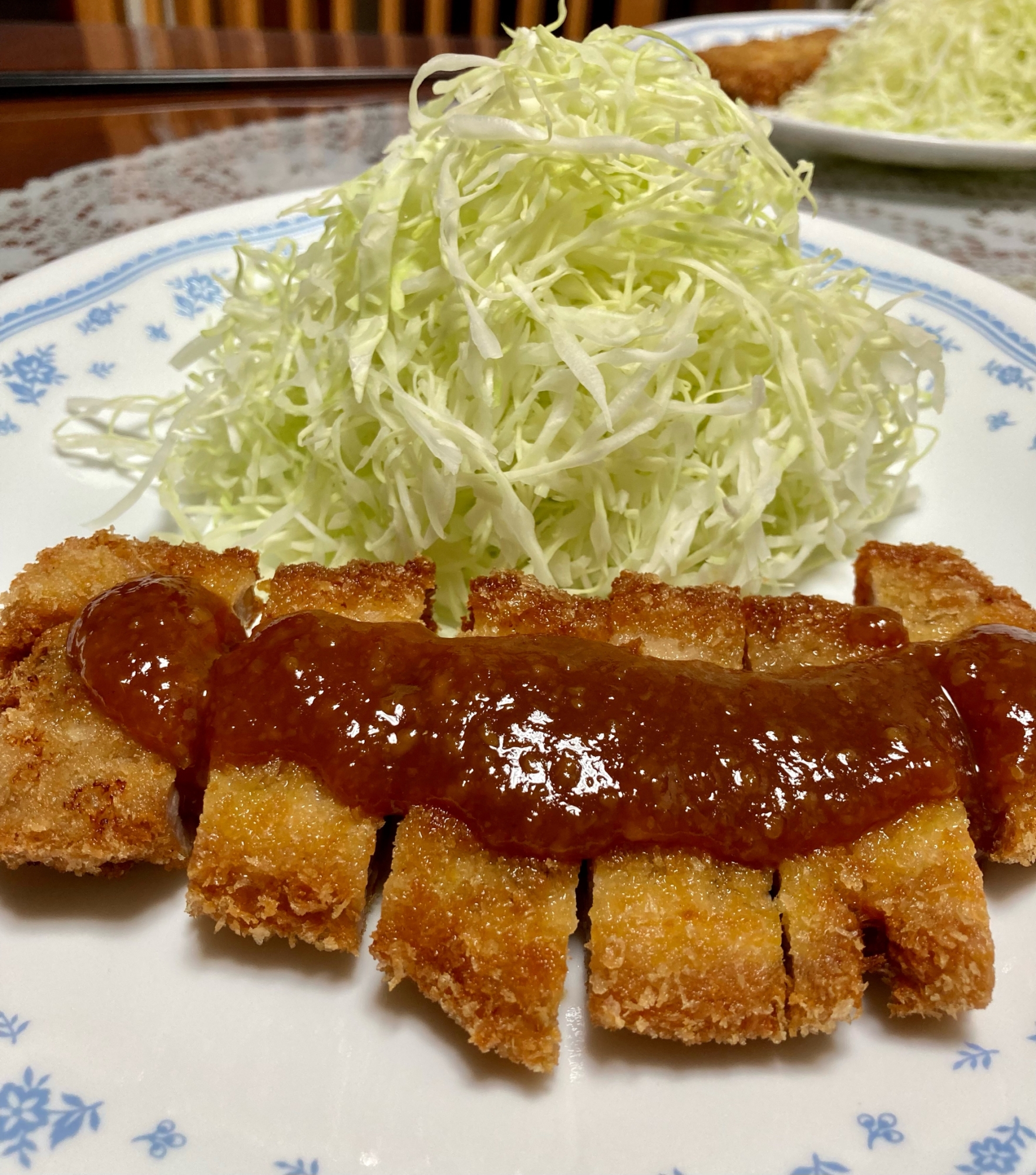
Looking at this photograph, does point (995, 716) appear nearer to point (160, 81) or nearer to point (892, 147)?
point (892, 147)

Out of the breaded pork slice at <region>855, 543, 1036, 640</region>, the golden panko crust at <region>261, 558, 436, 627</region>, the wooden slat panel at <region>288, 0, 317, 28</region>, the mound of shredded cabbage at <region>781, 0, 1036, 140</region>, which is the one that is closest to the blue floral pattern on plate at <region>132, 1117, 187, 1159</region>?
the golden panko crust at <region>261, 558, 436, 627</region>

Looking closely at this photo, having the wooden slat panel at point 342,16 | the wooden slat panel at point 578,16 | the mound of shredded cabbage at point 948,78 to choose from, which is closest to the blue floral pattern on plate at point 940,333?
the mound of shredded cabbage at point 948,78

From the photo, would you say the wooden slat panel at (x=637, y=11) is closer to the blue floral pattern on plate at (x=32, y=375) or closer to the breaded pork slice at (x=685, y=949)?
the blue floral pattern on plate at (x=32, y=375)

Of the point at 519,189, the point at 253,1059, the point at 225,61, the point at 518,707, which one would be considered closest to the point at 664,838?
the point at 518,707

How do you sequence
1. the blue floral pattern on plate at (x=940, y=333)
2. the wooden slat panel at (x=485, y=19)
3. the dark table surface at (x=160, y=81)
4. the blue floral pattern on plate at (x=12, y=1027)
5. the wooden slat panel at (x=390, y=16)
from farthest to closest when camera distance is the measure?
the wooden slat panel at (x=390, y=16)
the wooden slat panel at (x=485, y=19)
the dark table surface at (x=160, y=81)
the blue floral pattern on plate at (x=940, y=333)
the blue floral pattern on plate at (x=12, y=1027)

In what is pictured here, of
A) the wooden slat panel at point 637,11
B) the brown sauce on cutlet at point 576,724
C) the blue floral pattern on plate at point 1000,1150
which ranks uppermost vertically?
the wooden slat panel at point 637,11

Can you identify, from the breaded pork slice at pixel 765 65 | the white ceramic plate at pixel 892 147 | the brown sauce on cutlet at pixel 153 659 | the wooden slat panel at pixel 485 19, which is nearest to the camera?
the brown sauce on cutlet at pixel 153 659

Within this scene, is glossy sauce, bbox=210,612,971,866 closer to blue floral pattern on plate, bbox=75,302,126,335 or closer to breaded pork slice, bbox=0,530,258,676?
breaded pork slice, bbox=0,530,258,676
